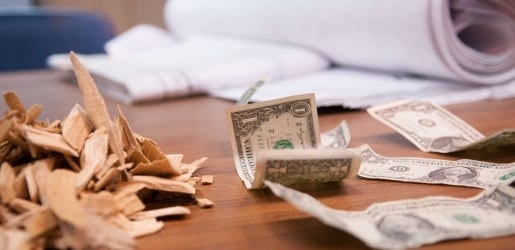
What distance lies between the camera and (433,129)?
2.01 ft

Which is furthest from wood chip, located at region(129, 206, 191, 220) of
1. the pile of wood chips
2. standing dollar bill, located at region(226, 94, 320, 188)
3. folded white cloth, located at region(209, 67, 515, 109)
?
folded white cloth, located at region(209, 67, 515, 109)

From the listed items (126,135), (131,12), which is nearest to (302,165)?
(126,135)

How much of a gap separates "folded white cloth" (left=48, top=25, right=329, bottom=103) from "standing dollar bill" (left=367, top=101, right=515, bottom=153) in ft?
1.21

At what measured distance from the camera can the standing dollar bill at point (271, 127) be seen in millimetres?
517

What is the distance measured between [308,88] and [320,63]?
0.68 feet

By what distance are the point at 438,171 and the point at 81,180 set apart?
267 mm

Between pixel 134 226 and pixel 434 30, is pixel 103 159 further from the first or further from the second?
pixel 434 30

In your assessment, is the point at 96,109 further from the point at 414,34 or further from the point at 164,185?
the point at 414,34

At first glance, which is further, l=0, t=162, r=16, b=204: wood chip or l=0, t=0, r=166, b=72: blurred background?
l=0, t=0, r=166, b=72: blurred background

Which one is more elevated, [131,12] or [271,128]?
[271,128]

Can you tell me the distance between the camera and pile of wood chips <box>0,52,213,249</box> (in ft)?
1.17

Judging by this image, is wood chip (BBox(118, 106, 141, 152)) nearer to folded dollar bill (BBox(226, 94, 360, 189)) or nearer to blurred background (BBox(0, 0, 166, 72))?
folded dollar bill (BBox(226, 94, 360, 189))

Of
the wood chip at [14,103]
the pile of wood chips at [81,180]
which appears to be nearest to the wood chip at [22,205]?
the pile of wood chips at [81,180]

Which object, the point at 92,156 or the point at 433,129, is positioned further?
the point at 433,129
